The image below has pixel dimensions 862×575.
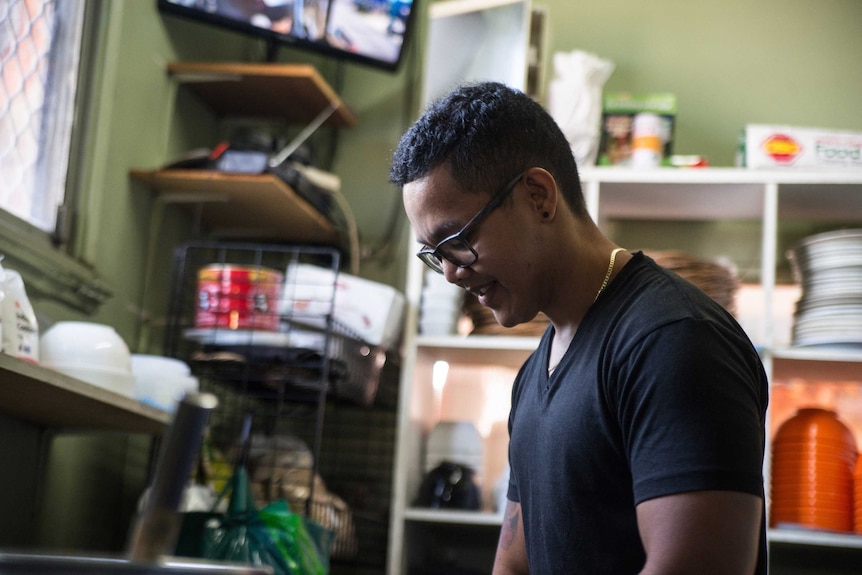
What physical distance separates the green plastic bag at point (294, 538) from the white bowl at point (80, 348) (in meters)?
0.42

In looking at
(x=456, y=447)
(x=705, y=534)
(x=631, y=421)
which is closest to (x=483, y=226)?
(x=631, y=421)

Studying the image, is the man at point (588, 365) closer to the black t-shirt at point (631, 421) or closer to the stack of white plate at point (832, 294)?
the black t-shirt at point (631, 421)

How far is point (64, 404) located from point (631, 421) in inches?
44.2

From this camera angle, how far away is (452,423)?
2.79 meters

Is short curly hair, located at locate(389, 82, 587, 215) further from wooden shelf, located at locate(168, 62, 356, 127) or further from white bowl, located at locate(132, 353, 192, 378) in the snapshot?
wooden shelf, located at locate(168, 62, 356, 127)

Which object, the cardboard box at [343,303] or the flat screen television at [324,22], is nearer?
the cardboard box at [343,303]

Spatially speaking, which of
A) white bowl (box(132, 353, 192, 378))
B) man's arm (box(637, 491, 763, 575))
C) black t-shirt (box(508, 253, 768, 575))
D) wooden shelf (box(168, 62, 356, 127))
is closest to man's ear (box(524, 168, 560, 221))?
black t-shirt (box(508, 253, 768, 575))

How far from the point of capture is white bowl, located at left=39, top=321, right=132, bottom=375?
187cm

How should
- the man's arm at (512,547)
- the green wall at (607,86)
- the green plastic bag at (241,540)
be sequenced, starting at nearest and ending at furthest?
the man's arm at (512,547), the green plastic bag at (241,540), the green wall at (607,86)

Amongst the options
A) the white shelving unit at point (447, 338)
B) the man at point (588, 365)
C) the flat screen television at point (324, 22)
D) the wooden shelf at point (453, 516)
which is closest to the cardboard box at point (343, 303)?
the white shelving unit at point (447, 338)

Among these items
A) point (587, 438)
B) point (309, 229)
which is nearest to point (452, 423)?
point (309, 229)

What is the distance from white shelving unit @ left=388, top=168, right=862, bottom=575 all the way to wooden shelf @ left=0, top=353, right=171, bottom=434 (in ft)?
2.47

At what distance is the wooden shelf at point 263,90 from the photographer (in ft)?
9.01

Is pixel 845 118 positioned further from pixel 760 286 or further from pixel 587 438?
pixel 587 438
